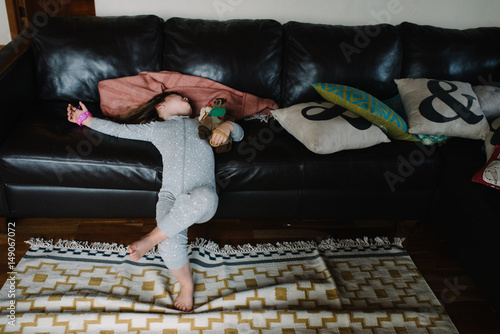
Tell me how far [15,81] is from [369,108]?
164 centimetres

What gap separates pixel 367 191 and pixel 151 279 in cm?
Result: 103

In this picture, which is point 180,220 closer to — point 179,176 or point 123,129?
point 179,176

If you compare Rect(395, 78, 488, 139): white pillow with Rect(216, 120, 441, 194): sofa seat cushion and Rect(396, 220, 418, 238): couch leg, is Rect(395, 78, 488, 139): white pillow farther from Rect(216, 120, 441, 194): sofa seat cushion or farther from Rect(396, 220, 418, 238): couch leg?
Rect(396, 220, 418, 238): couch leg

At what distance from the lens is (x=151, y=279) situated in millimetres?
1565

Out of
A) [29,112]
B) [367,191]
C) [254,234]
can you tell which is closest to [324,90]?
[367,191]

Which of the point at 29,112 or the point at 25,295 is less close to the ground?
the point at 29,112

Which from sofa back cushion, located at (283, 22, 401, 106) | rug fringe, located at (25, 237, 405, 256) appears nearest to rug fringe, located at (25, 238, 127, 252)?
rug fringe, located at (25, 237, 405, 256)

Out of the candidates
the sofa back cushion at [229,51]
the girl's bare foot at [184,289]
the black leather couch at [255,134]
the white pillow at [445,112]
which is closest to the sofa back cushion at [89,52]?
the black leather couch at [255,134]

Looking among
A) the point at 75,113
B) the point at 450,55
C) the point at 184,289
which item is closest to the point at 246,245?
the point at 184,289

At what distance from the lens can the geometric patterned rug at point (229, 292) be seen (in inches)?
54.1

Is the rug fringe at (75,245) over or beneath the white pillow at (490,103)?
beneath

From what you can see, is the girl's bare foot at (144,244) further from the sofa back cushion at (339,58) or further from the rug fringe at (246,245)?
the sofa back cushion at (339,58)

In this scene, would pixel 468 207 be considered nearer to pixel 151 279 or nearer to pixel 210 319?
pixel 210 319

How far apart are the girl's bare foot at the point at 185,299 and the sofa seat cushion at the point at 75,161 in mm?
454
